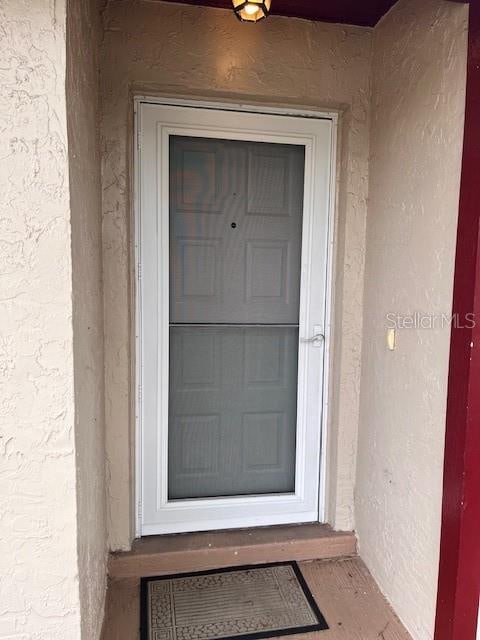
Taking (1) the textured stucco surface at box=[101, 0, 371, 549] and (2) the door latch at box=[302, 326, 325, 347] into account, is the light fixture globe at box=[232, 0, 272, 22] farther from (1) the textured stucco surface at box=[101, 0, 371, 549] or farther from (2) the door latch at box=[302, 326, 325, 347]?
(2) the door latch at box=[302, 326, 325, 347]

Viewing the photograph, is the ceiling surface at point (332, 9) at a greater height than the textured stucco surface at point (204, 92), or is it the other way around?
the ceiling surface at point (332, 9)

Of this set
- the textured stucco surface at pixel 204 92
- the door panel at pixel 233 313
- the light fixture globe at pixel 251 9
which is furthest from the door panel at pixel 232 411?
the light fixture globe at pixel 251 9

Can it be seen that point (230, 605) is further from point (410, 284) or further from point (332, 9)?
point (332, 9)

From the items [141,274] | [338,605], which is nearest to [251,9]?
[141,274]

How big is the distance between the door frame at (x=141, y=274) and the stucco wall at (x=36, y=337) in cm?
80

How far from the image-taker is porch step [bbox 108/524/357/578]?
1.91 m

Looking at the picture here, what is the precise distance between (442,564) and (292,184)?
1.64 meters

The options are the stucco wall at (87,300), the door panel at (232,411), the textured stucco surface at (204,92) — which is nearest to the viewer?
the stucco wall at (87,300)

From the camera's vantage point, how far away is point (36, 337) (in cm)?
111

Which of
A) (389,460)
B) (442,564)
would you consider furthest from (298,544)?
(442,564)

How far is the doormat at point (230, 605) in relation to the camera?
165 cm

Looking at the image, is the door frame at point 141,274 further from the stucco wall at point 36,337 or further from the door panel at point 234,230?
the stucco wall at point 36,337

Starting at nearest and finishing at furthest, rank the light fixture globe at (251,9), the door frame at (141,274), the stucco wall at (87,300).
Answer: the stucco wall at (87,300) < the light fixture globe at (251,9) < the door frame at (141,274)

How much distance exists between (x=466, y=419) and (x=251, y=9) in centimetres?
150
